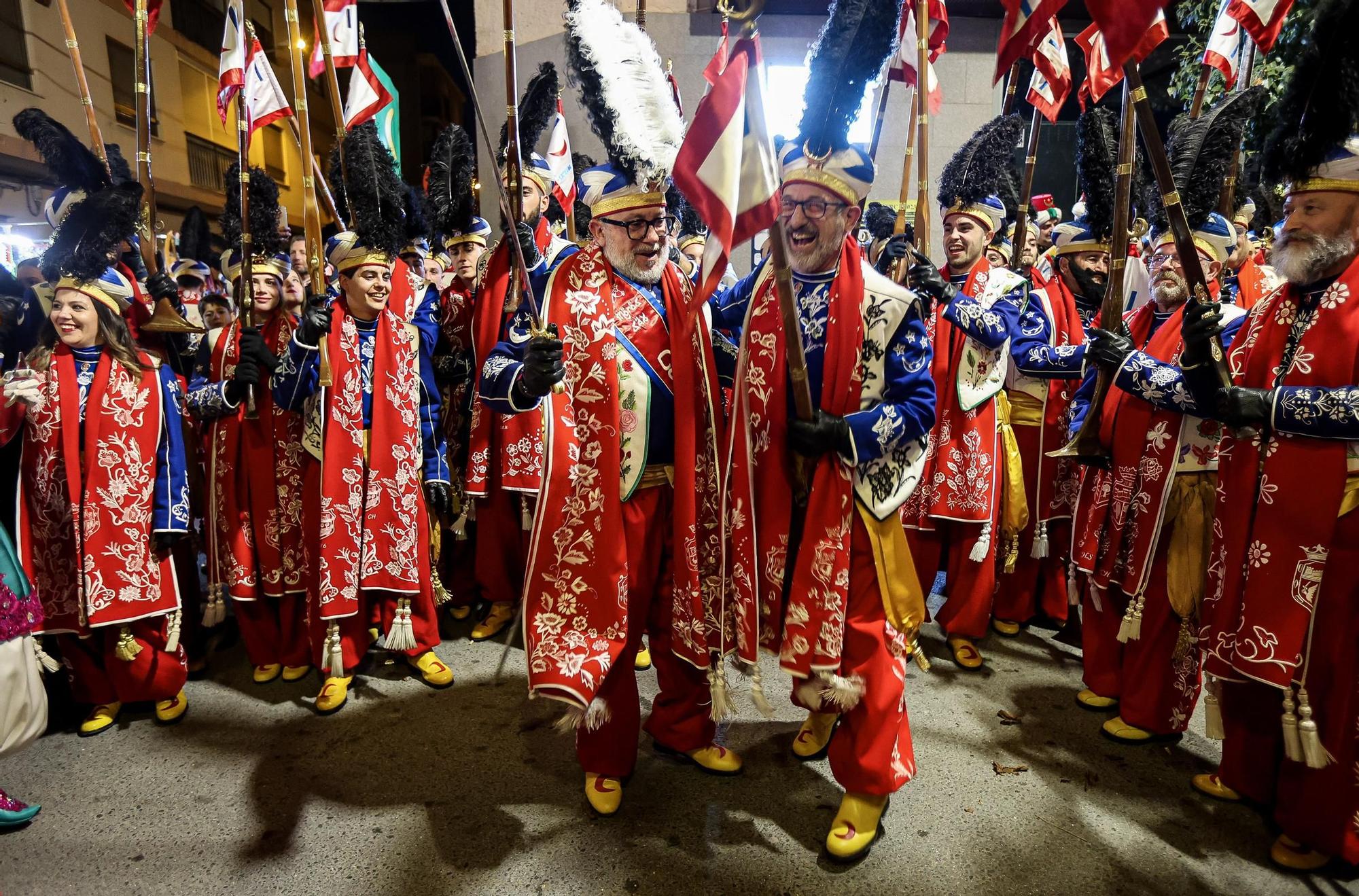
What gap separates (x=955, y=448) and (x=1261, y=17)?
7.45ft

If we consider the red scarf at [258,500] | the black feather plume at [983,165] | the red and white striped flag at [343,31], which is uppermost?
the red and white striped flag at [343,31]

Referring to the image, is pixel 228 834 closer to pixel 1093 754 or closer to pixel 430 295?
pixel 430 295

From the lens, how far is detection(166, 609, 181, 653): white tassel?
314cm

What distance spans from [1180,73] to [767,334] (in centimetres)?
622

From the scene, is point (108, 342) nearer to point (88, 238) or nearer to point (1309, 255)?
point (88, 238)

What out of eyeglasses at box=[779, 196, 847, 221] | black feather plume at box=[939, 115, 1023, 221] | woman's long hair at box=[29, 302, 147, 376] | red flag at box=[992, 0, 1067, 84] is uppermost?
black feather plume at box=[939, 115, 1023, 221]

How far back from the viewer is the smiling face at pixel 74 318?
117 inches

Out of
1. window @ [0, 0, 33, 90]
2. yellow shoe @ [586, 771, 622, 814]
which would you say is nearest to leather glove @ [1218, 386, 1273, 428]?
yellow shoe @ [586, 771, 622, 814]

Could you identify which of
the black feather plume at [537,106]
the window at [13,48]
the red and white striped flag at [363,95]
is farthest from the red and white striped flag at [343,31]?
the window at [13,48]

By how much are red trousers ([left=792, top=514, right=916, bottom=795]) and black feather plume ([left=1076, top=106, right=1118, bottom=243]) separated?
9.27 feet

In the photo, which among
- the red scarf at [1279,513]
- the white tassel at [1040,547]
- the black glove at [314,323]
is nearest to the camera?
the red scarf at [1279,513]

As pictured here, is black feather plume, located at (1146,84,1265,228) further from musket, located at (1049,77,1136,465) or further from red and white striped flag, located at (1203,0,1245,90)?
red and white striped flag, located at (1203,0,1245,90)

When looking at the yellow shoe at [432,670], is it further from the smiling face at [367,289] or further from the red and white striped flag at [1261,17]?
the red and white striped flag at [1261,17]

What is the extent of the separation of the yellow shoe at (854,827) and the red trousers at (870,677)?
0.07 m
